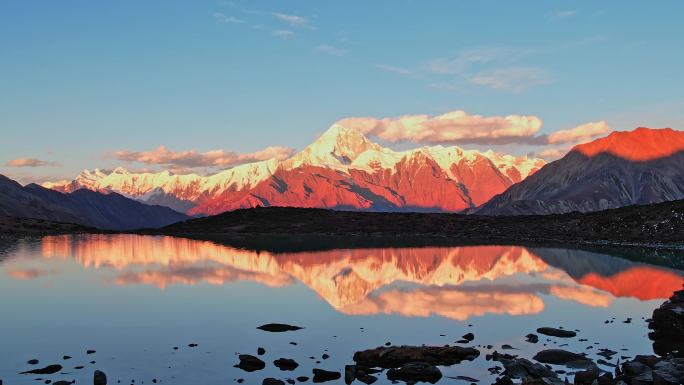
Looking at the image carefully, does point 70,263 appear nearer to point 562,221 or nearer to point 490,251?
point 490,251

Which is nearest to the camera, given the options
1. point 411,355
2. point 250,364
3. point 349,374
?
point 349,374

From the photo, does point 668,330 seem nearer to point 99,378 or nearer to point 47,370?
point 99,378

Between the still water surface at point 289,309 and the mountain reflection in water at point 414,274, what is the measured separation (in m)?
0.24

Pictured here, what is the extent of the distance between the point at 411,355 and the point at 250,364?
27.5 ft

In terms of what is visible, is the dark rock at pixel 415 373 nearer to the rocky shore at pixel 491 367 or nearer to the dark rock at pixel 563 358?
the rocky shore at pixel 491 367

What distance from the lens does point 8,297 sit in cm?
5456

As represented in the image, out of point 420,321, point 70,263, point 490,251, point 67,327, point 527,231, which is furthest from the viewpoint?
point 527,231

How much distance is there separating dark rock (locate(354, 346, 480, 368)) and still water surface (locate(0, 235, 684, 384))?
1.03 meters

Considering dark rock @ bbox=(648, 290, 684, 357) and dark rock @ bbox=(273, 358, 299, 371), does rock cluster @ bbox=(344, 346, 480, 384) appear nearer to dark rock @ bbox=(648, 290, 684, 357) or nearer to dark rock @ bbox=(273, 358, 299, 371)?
dark rock @ bbox=(273, 358, 299, 371)

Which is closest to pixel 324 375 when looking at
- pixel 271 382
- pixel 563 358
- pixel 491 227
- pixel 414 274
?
pixel 271 382

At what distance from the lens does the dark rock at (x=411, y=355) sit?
108ft

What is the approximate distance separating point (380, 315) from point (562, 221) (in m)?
129

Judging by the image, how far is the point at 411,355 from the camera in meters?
33.3

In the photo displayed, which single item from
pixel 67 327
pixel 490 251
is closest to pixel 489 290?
pixel 67 327
